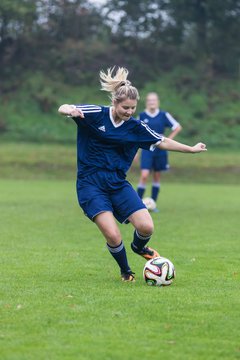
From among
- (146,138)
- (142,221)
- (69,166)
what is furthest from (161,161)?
(69,166)

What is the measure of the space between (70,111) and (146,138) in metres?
1.10

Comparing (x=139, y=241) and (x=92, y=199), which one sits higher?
(x=92, y=199)

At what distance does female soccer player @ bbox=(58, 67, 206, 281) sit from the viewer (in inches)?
317

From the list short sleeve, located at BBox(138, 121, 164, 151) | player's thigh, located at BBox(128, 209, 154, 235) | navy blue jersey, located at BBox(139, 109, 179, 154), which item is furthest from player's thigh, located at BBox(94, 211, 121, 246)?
navy blue jersey, located at BBox(139, 109, 179, 154)

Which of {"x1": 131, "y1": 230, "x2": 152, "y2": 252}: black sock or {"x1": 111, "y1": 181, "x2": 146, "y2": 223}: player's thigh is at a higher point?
{"x1": 111, "y1": 181, "x2": 146, "y2": 223}: player's thigh

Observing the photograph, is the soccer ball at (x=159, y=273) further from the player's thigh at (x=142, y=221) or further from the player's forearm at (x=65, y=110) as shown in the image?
the player's forearm at (x=65, y=110)

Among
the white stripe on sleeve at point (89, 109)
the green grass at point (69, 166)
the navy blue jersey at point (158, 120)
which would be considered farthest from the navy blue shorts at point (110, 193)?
the green grass at point (69, 166)

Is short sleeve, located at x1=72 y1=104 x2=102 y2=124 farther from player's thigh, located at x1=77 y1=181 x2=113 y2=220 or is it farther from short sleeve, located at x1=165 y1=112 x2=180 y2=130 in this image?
short sleeve, located at x1=165 y1=112 x2=180 y2=130

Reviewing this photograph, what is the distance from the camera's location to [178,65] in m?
46.2

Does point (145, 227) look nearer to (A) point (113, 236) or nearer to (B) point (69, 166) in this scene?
(A) point (113, 236)

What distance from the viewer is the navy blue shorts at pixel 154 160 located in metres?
17.2

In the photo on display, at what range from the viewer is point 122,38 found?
46.7 metres

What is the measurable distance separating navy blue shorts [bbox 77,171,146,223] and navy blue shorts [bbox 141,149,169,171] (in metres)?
8.92

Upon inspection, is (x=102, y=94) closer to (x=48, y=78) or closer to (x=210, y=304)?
(x=48, y=78)
